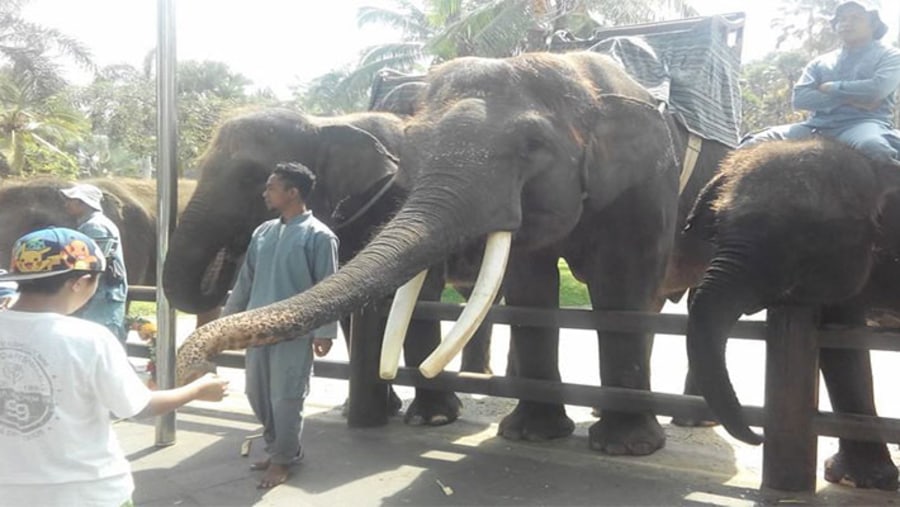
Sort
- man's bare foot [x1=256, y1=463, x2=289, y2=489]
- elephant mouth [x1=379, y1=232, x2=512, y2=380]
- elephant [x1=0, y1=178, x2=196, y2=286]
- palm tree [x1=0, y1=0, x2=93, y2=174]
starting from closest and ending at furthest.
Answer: elephant mouth [x1=379, y1=232, x2=512, y2=380]
man's bare foot [x1=256, y1=463, x2=289, y2=489]
elephant [x1=0, y1=178, x2=196, y2=286]
palm tree [x1=0, y1=0, x2=93, y2=174]

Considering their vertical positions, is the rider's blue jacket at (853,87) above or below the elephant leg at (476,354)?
above

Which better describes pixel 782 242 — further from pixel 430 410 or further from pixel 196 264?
pixel 196 264

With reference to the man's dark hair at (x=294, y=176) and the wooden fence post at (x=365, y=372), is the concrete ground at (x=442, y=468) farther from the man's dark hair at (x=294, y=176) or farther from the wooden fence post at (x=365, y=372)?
the man's dark hair at (x=294, y=176)

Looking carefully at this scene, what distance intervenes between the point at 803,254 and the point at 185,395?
9.06ft

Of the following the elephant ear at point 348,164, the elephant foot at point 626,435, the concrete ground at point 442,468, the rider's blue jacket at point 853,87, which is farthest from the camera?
the elephant ear at point 348,164

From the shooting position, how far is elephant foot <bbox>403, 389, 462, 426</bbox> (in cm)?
586

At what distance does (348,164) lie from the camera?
5.73m

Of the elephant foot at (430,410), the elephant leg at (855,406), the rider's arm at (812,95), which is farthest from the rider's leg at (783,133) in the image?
the elephant foot at (430,410)

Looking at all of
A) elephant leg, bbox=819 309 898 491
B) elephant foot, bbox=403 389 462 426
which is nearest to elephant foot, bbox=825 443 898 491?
elephant leg, bbox=819 309 898 491

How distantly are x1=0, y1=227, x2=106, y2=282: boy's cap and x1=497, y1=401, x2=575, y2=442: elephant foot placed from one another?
3.28 meters

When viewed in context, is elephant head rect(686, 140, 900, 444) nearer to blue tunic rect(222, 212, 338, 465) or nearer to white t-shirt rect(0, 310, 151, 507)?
blue tunic rect(222, 212, 338, 465)

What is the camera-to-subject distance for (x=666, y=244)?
5.17 m

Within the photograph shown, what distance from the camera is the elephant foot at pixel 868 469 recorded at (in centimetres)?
438

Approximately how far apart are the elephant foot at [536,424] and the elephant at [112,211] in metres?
4.36
